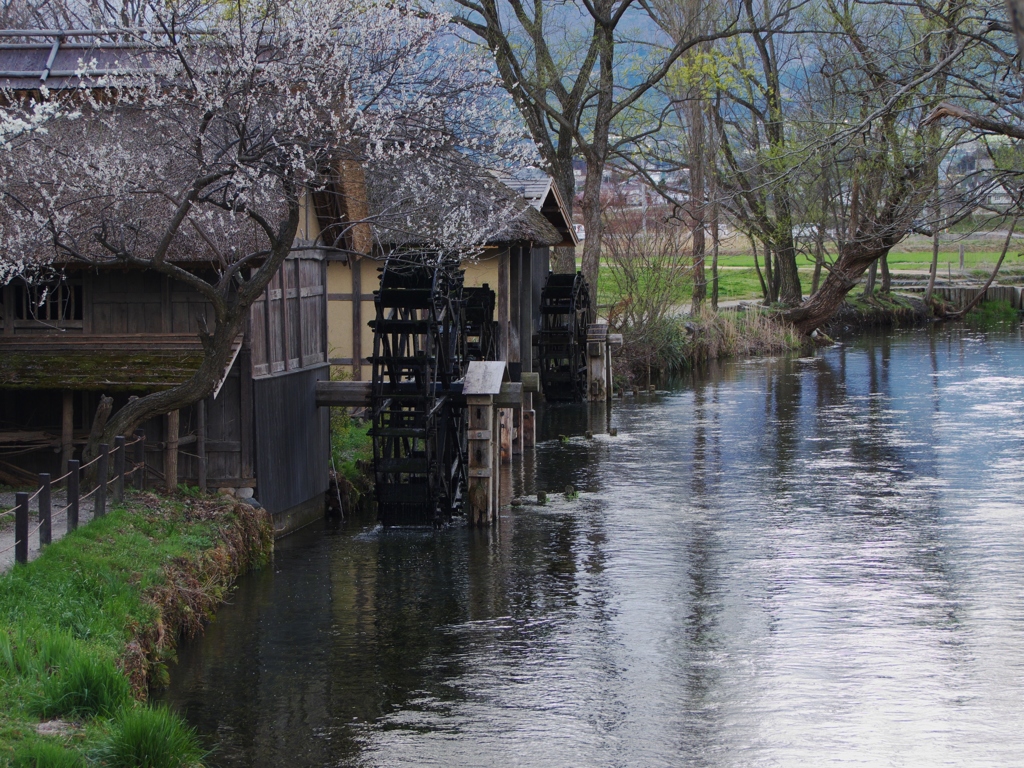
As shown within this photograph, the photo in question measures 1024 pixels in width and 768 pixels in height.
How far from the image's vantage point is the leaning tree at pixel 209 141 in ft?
36.6

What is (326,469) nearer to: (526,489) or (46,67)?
(526,489)

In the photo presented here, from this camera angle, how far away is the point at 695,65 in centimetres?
3009

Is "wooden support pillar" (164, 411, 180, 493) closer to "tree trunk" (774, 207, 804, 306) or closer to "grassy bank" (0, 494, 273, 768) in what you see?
"grassy bank" (0, 494, 273, 768)

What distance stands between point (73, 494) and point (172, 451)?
209 cm

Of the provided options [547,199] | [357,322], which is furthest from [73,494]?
[547,199]

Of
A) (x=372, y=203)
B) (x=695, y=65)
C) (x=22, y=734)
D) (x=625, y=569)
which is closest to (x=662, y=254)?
(x=695, y=65)

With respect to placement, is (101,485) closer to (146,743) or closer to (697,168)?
(146,743)

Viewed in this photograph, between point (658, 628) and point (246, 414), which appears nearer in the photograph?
point (658, 628)

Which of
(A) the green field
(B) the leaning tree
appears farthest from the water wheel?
(A) the green field

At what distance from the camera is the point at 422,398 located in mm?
14430

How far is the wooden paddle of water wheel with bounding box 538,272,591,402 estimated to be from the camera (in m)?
25.6

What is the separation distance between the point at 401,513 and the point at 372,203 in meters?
5.22

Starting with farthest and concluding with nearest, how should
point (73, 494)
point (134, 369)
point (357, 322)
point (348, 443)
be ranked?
1. point (357, 322)
2. point (348, 443)
3. point (134, 369)
4. point (73, 494)

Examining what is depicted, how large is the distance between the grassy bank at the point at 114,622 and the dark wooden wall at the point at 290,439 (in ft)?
2.51
